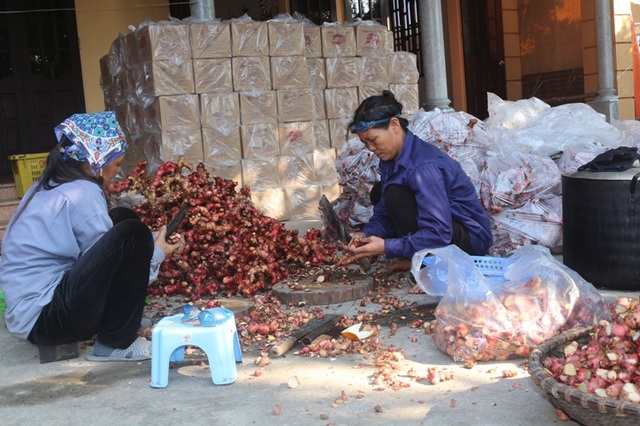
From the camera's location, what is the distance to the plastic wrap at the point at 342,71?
25.6 feet

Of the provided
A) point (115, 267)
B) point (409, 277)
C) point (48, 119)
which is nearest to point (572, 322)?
point (409, 277)

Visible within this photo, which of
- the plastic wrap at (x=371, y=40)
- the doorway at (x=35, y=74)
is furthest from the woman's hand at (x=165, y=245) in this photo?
the doorway at (x=35, y=74)

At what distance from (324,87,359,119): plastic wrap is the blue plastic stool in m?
4.94

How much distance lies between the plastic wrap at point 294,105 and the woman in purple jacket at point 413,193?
3045 mm

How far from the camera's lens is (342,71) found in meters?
7.87

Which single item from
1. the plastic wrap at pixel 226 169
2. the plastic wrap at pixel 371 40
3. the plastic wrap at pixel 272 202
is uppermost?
the plastic wrap at pixel 371 40

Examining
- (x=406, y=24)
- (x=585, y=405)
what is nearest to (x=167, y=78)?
(x=585, y=405)

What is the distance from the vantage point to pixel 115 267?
3352mm

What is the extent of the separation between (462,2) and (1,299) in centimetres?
1016

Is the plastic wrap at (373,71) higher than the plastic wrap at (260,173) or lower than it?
higher

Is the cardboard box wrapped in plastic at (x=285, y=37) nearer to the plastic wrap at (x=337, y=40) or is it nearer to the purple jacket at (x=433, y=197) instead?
the plastic wrap at (x=337, y=40)

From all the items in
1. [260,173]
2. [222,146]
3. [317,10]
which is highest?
[317,10]

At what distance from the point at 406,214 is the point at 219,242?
1.22m

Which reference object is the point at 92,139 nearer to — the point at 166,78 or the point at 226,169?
the point at 166,78
